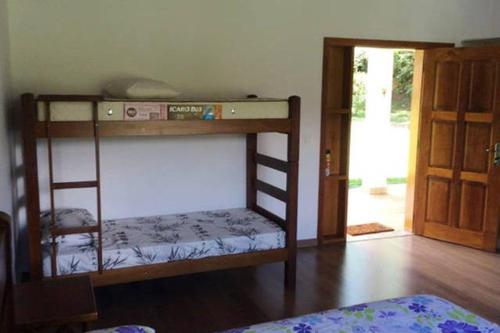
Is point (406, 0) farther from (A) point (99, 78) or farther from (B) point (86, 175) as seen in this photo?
(B) point (86, 175)

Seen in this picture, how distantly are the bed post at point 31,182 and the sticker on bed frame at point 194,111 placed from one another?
32.9 inches

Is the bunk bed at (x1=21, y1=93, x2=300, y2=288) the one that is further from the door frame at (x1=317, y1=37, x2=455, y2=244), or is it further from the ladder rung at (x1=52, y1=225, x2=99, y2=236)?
the door frame at (x1=317, y1=37, x2=455, y2=244)

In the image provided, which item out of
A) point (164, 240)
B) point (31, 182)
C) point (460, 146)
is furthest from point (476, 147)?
point (31, 182)

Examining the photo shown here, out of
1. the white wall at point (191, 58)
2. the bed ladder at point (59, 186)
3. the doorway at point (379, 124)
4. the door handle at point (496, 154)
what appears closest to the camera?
the bed ladder at point (59, 186)

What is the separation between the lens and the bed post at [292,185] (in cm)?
356

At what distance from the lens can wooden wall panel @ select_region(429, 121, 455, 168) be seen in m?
4.82

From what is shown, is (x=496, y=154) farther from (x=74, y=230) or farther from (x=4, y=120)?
(x=4, y=120)

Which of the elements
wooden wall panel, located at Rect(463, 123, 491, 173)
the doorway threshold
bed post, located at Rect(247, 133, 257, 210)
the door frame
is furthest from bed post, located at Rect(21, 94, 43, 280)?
wooden wall panel, located at Rect(463, 123, 491, 173)

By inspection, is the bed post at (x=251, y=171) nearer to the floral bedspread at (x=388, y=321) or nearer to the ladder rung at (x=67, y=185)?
the ladder rung at (x=67, y=185)

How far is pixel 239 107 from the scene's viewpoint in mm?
3414

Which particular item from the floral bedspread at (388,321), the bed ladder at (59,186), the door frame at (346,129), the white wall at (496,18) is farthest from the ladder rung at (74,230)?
the white wall at (496,18)

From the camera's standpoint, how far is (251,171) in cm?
437

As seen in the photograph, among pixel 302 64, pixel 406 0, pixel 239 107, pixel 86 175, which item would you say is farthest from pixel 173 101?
pixel 406 0

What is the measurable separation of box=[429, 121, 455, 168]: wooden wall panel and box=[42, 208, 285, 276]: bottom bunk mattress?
203 cm
